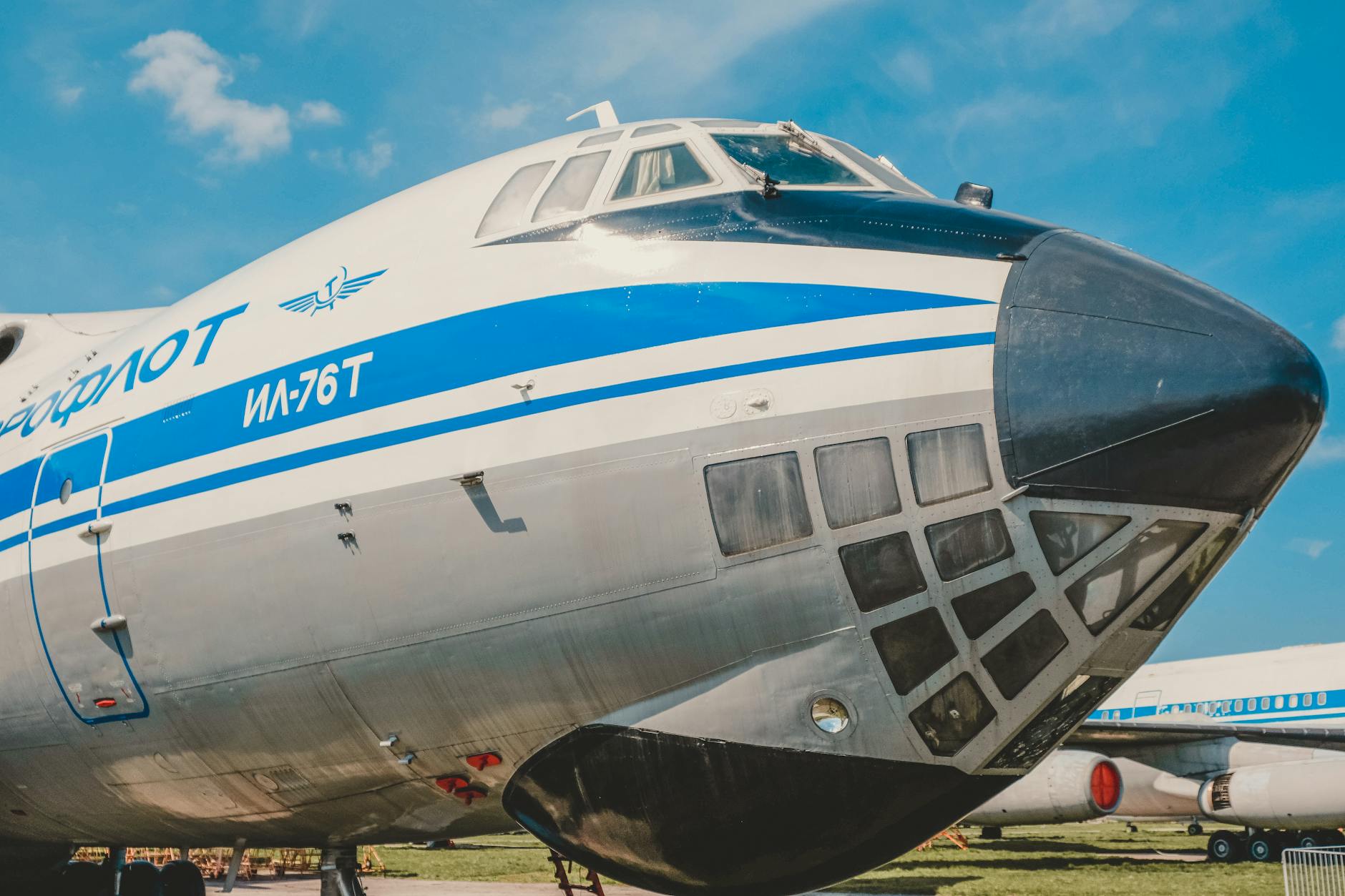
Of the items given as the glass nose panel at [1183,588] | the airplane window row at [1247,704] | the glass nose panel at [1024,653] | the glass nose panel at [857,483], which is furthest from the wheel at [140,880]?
the airplane window row at [1247,704]

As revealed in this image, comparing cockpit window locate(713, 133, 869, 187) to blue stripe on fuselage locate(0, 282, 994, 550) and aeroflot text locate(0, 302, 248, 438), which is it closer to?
blue stripe on fuselage locate(0, 282, 994, 550)

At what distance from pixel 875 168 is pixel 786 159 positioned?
24.8 inches

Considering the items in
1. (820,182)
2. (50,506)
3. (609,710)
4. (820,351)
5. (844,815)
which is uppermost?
(820,182)

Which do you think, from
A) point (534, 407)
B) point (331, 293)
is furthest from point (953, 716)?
point (331, 293)

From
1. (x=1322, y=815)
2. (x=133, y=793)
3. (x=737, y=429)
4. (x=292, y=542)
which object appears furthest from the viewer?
(x=1322, y=815)

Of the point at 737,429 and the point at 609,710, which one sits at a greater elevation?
the point at 737,429

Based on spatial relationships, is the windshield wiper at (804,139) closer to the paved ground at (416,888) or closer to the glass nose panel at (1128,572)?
the glass nose panel at (1128,572)

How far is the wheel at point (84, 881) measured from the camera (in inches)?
366

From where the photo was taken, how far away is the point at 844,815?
4.45 m

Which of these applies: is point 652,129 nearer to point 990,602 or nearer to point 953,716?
point 990,602

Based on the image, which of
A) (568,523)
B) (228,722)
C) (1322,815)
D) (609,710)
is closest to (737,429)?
(568,523)

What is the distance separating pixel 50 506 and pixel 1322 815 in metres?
21.8

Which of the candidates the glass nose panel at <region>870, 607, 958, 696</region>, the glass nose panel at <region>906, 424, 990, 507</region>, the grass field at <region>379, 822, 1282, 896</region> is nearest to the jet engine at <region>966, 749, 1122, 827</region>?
the grass field at <region>379, 822, 1282, 896</region>

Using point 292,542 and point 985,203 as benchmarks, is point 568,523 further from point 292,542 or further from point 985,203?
point 985,203
